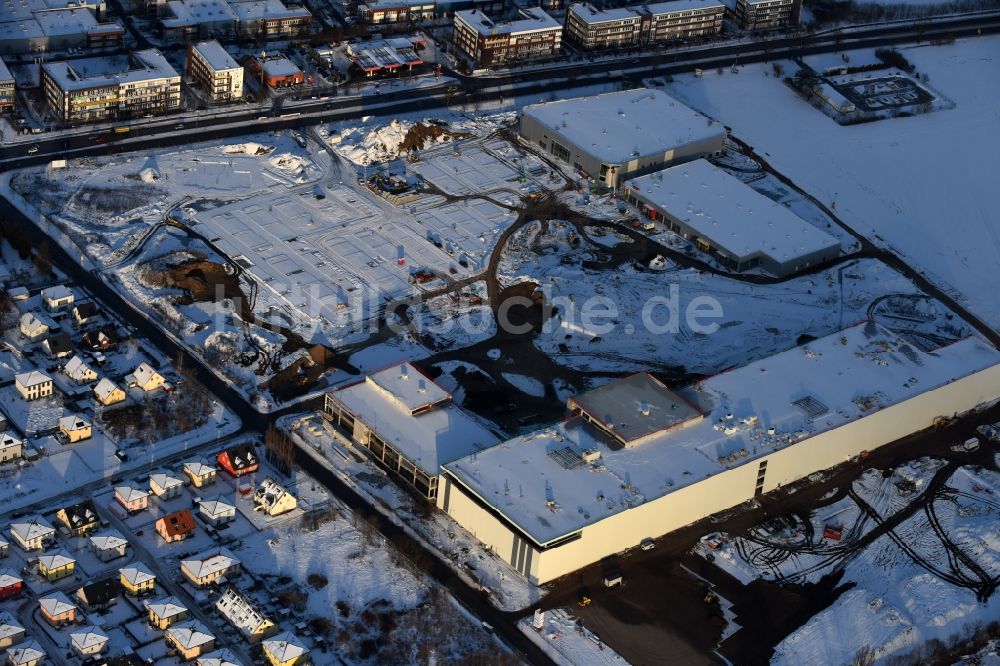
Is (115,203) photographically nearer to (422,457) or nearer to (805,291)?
(422,457)

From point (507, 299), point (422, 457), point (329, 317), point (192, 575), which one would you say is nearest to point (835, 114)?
point (507, 299)

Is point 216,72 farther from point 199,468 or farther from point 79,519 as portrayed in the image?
point 79,519

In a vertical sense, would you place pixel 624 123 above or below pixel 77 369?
above

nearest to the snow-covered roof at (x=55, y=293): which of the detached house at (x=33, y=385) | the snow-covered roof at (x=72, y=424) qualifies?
the detached house at (x=33, y=385)

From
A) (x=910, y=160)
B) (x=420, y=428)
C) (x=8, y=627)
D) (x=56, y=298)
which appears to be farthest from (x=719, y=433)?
(x=910, y=160)

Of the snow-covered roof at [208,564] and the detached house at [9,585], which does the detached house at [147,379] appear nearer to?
the snow-covered roof at [208,564]

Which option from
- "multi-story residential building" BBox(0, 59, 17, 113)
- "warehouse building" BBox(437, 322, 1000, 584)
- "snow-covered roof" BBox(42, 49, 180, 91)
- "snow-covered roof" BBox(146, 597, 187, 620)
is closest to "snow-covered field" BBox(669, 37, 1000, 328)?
"warehouse building" BBox(437, 322, 1000, 584)
